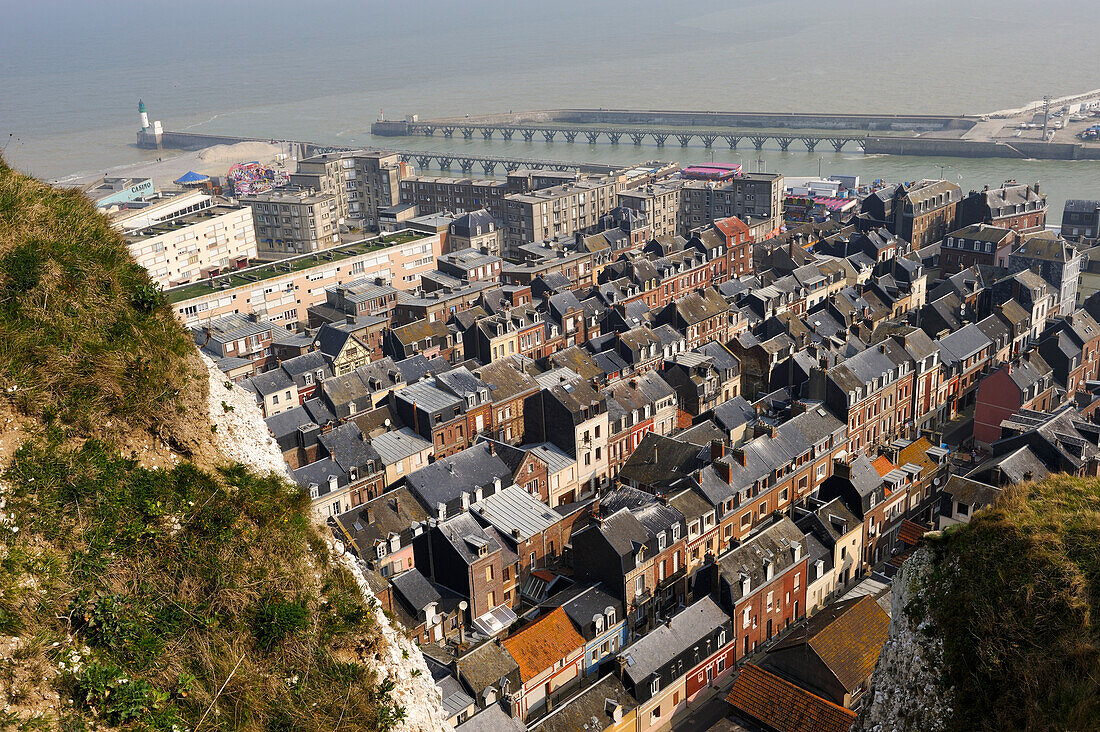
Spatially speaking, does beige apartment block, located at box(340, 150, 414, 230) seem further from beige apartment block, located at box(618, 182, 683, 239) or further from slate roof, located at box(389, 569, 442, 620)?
slate roof, located at box(389, 569, 442, 620)

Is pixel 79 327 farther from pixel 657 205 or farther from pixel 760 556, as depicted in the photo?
pixel 657 205

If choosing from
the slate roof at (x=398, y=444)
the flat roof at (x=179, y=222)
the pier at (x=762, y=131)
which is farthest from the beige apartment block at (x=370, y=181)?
the slate roof at (x=398, y=444)

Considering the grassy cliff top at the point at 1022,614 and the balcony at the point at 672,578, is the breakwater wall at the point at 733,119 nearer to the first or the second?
the balcony at the point at 672,578

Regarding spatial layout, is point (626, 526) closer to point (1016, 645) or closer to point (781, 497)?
point (781, 497)

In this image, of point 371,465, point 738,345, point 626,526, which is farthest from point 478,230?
point 626,526

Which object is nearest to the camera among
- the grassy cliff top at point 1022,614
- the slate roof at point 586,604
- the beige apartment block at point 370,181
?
the grassy cliff top at point 1022,614
